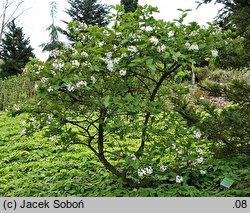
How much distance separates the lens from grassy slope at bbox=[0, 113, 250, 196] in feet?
9.44

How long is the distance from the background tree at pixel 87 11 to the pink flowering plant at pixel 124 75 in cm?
1722

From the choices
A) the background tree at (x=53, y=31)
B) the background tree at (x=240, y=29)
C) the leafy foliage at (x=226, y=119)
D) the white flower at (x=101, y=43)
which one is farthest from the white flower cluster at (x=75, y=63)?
the background tree at (x=53, y=31)

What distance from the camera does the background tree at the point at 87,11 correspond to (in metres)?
19.8

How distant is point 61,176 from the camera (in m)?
3.63

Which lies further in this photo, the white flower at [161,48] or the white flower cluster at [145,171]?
the white flower cluster at [145,171]

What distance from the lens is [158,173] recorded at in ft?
10.4

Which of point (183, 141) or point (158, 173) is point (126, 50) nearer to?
point (183, 141)

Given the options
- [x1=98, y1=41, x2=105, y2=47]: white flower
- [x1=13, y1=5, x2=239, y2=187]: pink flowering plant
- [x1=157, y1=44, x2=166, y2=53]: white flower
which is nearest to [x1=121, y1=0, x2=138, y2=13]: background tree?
[x1=13, y1=5, x2=239, y2=187]: pink flowering plant

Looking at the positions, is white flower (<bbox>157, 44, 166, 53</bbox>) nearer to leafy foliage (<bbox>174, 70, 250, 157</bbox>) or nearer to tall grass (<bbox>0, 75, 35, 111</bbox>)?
leafy foliage (<bbox>174, 70, 250, 157</bbox>)

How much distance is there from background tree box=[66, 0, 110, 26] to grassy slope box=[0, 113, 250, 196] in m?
15.5

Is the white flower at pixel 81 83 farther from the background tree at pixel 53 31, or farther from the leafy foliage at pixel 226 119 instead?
the background tree at pixel 53 31

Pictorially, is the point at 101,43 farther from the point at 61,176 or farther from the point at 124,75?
the point at 61,176

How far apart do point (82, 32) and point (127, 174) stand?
1424 millimetres
